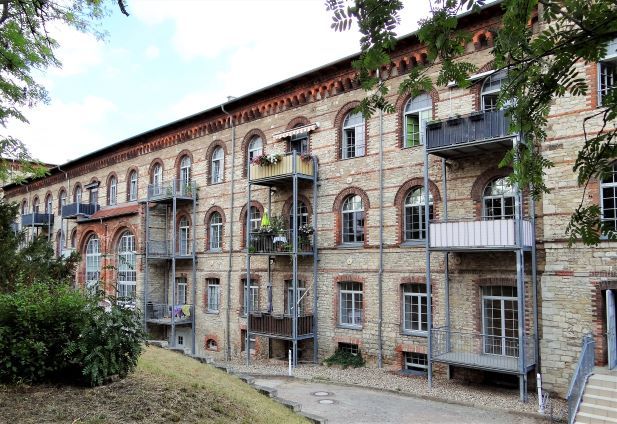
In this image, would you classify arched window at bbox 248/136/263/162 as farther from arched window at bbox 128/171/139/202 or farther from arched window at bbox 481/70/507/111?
arched window at bbox 481/70/507/111

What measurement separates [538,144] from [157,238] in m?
19.0

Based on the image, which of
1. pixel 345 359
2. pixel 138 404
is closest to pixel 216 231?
pixel 345 359

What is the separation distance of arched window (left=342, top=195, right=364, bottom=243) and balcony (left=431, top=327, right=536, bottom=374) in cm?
462

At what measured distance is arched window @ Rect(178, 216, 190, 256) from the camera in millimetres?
25328

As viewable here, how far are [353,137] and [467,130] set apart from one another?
5.61m

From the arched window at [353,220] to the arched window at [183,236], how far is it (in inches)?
391

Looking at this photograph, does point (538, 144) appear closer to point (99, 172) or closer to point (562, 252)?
point (562, 252)

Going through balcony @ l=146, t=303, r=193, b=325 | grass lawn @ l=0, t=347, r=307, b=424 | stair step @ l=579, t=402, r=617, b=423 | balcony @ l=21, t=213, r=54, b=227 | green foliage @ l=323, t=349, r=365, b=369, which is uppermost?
balcony @ l=21, t=213, r=54, b=227

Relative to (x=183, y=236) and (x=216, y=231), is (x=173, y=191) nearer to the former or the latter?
(x=183, y=236)

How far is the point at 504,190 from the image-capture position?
14.7m

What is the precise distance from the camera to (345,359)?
694 inches

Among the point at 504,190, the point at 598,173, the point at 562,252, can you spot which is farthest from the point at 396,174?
the point at 598,173

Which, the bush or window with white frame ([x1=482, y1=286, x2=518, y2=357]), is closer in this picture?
the bush

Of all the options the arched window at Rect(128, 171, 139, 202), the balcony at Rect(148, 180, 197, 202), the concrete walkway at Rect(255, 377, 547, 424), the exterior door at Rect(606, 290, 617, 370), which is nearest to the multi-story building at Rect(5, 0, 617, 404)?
the exterior door at Rect(606, 290, 617, 370)
